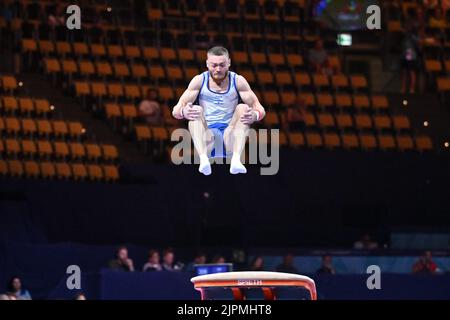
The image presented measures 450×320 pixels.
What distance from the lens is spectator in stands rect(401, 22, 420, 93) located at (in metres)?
21.7

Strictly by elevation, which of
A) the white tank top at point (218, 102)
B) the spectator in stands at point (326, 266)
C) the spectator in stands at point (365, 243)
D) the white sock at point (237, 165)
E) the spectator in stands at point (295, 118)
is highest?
the spectator in stands at point (295, 118)

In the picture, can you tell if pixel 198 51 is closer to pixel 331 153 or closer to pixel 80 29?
pixel 80 29

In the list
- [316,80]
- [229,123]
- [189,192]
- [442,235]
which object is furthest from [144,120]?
[229,123]

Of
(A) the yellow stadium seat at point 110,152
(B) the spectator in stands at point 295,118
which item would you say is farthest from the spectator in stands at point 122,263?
(B) the spectator in stands at point 295,118

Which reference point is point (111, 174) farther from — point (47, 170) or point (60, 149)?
→ point (47, 170)

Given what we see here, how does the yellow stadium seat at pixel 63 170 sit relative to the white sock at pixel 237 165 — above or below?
above

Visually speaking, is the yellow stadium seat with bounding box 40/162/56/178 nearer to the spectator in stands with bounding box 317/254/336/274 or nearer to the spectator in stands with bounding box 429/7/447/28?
the spectator in stands with bounding box 317/254/336/274

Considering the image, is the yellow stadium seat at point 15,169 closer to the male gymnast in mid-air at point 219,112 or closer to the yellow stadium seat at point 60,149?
the yellow stadium seat at point 60,149

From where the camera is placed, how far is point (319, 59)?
21469 millimetres

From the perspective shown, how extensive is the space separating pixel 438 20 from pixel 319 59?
304 centimetres

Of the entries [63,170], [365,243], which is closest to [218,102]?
[365,243]

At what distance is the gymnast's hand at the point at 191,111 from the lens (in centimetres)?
990

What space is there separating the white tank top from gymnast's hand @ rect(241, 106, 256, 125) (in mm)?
211
